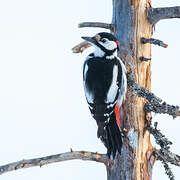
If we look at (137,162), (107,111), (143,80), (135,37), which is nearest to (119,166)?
(137,162)

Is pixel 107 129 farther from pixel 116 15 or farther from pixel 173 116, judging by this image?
pixel 116 15

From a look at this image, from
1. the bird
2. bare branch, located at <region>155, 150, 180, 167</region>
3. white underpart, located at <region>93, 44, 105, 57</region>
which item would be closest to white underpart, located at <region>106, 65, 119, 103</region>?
the bird

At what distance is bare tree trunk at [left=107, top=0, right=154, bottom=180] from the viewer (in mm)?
4672

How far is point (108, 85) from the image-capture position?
477cm

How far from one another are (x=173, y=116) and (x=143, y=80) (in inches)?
27.5

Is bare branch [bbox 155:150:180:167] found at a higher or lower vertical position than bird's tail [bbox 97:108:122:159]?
lower

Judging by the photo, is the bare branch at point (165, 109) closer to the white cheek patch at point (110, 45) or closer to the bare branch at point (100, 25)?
the white cheek patch at point (110, 45)

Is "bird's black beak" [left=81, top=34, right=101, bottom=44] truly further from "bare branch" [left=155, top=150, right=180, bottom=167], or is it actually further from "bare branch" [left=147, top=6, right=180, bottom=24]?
"bare branch" [left=155, top=150, right=180, bottom=167]

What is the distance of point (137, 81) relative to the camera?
4.85m

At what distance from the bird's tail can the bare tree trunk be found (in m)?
0.11

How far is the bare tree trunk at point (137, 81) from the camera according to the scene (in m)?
4.67

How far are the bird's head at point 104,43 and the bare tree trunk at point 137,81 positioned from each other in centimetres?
9

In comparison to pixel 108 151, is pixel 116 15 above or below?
above

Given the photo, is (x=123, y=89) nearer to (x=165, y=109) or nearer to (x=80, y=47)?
(x=165, y=109)
